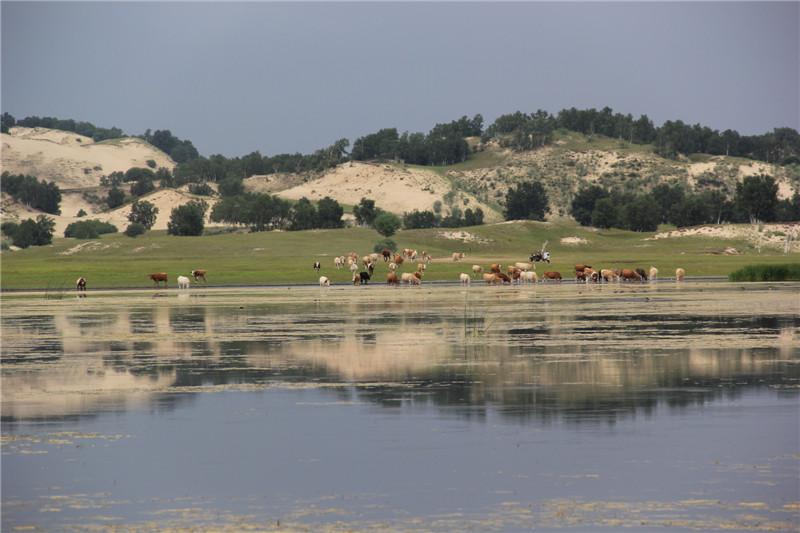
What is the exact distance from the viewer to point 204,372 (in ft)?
74.2

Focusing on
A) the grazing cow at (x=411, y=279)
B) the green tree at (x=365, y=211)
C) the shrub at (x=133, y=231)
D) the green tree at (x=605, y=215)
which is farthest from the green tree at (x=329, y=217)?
the grazing cow at (x=411, y=279)

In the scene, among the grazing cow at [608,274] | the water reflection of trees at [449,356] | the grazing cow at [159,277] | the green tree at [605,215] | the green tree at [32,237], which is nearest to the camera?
the water reflection of trees at [449,356]

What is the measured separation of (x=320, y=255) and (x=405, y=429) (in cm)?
9024

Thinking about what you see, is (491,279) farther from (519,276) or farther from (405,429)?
(405,429)

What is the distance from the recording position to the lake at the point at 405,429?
10875 millimetres

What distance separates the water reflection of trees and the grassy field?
128 ft

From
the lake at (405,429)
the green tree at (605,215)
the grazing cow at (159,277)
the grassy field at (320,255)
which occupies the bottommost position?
the lake at (405,429)

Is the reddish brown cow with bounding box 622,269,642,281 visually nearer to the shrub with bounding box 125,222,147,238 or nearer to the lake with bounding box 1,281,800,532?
the lake with bounding box 1,281,800,532

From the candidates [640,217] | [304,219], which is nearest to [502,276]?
[304,219]

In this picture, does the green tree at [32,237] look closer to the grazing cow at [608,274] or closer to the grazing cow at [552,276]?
the grazing cow at [552,276]

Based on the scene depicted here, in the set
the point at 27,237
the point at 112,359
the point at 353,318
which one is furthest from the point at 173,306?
the point at 27,237

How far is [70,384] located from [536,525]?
14.1 metres

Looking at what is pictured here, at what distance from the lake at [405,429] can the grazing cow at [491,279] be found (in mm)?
35691

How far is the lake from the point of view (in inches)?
428
